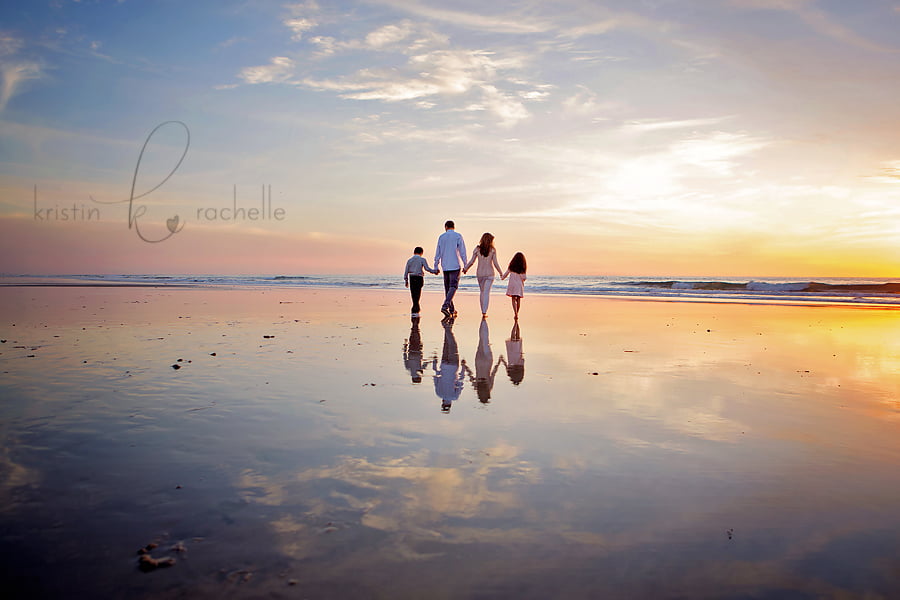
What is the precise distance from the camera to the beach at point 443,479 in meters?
2.41

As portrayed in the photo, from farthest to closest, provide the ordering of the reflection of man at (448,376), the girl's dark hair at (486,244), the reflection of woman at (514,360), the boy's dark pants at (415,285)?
the boy's dark pants at (415,285)
the girl's dark hair at (486,244)
the reflection of woman at (514,360)
the reflection of man at (448,376)

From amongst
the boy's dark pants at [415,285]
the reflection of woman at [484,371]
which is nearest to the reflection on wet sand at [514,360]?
the reflection of woman at [484,371]

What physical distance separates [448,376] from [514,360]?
1.67 m

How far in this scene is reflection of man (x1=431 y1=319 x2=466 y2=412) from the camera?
5.74m

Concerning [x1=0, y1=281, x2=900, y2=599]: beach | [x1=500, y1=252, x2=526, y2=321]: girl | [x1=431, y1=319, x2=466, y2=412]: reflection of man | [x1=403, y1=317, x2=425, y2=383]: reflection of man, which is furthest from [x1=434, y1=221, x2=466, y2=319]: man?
[x1=0, y1=281, x2=900, y2=599]: beach

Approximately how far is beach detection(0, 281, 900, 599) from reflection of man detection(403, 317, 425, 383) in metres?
0.07

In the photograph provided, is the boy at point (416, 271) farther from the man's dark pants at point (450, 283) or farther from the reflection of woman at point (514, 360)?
the reflection of woman at point (514, 360)

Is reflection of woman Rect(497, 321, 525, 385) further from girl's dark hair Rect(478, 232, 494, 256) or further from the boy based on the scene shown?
the boy

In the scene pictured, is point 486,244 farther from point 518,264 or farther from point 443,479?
point 443,479

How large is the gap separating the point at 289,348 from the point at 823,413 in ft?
23.5

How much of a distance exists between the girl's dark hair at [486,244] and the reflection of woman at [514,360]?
4689 mm

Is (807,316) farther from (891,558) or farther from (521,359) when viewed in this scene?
(891,558)

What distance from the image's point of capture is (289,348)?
29.4 ft

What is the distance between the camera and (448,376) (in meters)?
6.90
